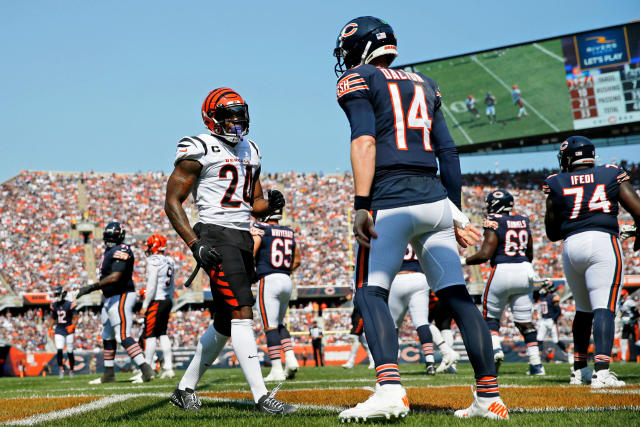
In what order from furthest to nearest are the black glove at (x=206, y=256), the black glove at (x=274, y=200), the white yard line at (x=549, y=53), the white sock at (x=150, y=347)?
the white yard line at (x=549, y=53) < the white sock at (x=150, y=347) < the black glove at (x=274, y=200) < the black glove at (x=206, y=256)

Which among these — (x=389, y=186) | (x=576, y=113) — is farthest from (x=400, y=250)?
(x=576, y=113)

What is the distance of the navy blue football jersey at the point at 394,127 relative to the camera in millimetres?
3971

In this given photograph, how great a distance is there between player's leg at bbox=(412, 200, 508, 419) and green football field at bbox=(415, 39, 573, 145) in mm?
37766

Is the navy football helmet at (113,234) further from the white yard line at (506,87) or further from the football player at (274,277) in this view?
the white yard line at (506,87)

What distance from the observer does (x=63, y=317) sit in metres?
16.5

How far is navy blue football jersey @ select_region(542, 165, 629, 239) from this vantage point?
6.66 meters

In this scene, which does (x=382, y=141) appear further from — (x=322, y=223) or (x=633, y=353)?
(x=322, y=223)

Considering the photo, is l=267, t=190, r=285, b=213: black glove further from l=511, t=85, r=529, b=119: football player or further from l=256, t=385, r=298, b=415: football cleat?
l=511, t=85, r=529, b=119: football player

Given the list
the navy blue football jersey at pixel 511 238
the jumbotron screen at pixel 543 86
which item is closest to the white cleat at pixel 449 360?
the navy blue football jersey at pixel 511 238

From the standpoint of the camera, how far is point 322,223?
129 feet

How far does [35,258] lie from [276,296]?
2860 cm

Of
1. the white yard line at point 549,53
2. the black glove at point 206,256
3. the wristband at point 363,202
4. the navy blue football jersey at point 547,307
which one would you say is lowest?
the navy blue football jersey at point 547,307

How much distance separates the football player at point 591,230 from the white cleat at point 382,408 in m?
3.33

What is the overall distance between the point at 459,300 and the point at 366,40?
5.64 ft
